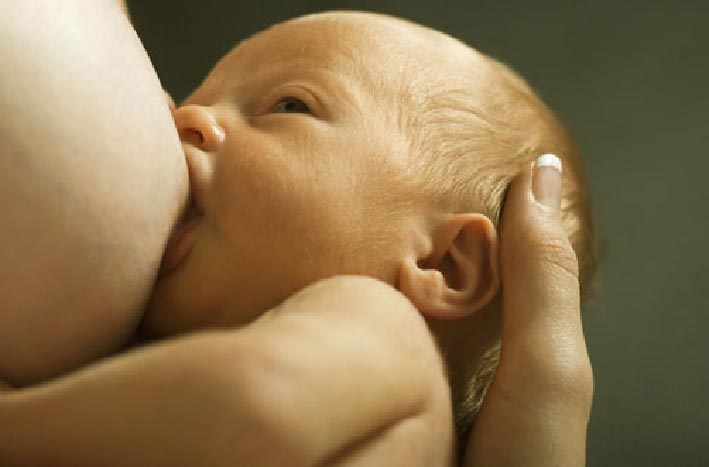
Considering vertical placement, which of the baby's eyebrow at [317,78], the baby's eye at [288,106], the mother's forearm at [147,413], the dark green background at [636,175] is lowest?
the dark green background at [636,175]

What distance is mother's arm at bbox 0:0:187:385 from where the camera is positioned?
522mm

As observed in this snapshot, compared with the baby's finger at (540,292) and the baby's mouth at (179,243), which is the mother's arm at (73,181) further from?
the baby's finger at (540,292)

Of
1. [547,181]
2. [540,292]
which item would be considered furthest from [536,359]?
[547,181]

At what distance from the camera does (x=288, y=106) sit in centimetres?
77

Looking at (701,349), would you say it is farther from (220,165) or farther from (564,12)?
(220,165)

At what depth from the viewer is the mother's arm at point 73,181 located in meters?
0.52

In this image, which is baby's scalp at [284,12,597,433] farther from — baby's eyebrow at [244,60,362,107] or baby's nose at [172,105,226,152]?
baby's nose at [172,105,226,152]

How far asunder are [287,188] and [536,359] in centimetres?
24

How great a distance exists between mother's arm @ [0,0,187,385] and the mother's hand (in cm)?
30

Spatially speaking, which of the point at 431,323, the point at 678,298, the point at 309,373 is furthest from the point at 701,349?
the point at 309,373

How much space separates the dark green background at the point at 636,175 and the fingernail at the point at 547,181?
0.31 metres

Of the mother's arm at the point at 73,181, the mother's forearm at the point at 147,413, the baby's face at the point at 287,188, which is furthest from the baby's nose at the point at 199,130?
the mother's forearm at the point at 147,413

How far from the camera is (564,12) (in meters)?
1.42

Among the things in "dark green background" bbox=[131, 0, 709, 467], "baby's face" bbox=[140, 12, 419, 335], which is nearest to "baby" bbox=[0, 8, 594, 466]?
"baby's face" bbox=[140, 12, 419, 335]
